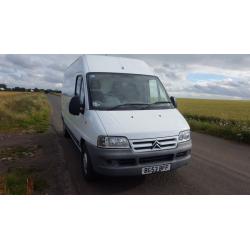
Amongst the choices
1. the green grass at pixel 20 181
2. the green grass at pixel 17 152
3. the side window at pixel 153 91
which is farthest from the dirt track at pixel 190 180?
the side window at pixel 153 91

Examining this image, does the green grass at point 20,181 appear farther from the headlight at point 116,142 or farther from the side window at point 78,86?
the side window at point 78,86

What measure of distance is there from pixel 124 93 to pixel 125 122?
0.97 meters

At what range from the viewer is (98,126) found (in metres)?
4.74

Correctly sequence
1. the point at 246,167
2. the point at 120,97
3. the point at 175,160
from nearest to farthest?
the point at 175,160 → the point at 120,97 → the point at 246,167

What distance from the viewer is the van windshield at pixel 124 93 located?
5324 mm

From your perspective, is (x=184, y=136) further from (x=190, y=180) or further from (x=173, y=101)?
(x=173, y=101)

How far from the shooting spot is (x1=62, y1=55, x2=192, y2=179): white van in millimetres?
4613

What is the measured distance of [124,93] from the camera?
5.58 m

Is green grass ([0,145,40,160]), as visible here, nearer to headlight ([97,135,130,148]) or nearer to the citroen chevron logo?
headlight ([97,135,130,148])

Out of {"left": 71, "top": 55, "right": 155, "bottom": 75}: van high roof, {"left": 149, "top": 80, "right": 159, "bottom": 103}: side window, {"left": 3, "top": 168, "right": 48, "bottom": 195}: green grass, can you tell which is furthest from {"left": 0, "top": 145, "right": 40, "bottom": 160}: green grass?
{"left": 149, "top": 80, "right": 159, "bottom": 103}: side window

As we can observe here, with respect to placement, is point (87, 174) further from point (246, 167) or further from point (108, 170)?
point (246, 167)

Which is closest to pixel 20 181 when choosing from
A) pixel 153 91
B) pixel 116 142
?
pixel 116 142

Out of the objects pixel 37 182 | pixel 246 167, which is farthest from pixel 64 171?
pixel 246 167

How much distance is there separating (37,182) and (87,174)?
0.96 m
